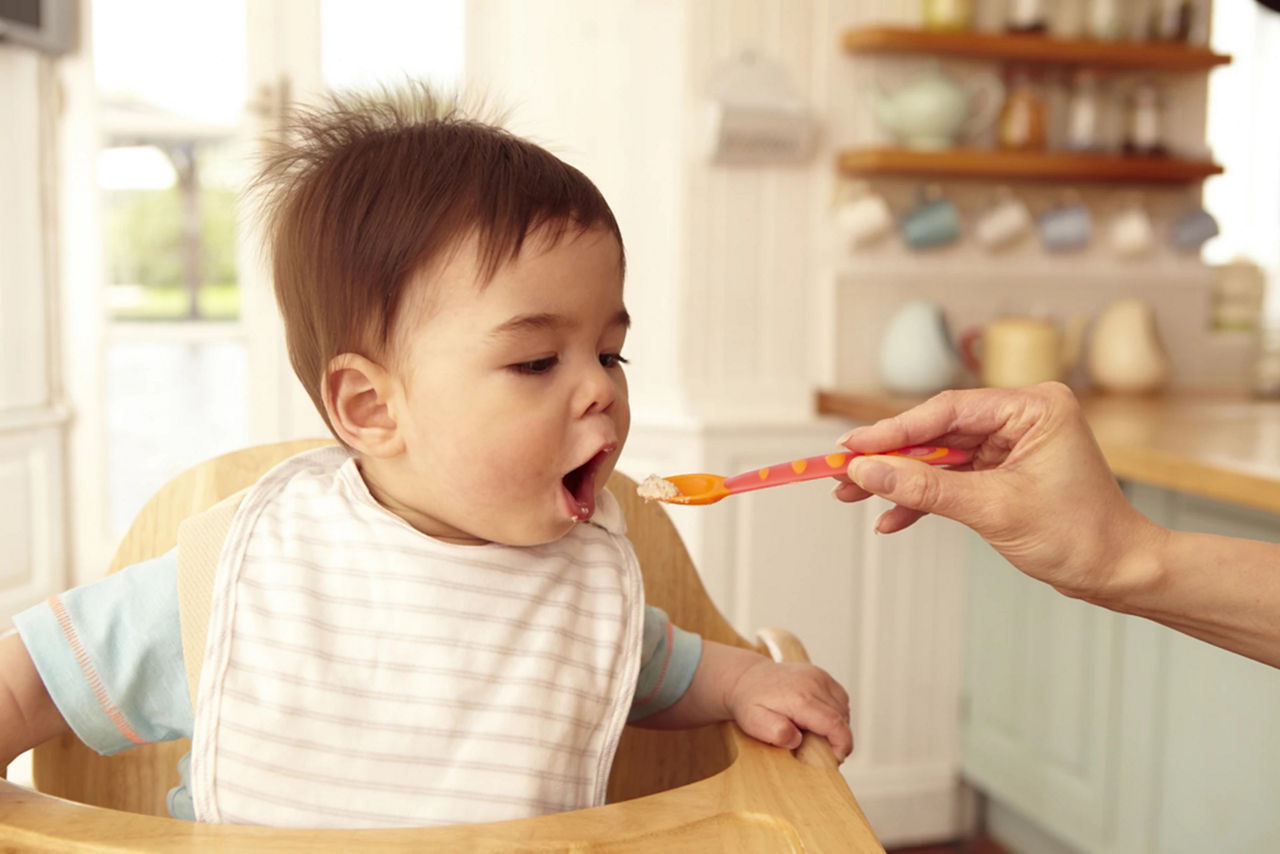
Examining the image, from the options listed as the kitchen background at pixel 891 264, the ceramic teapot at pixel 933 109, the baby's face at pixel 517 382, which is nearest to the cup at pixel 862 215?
the kitchen background at pixel 891 264

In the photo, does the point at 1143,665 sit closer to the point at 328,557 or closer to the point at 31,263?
the point at 328,557

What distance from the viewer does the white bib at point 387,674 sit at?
0.81 metres

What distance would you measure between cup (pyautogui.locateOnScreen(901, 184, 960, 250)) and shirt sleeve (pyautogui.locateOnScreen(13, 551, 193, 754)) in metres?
1.82

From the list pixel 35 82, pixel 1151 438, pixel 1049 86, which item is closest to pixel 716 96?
pixel 1049 86

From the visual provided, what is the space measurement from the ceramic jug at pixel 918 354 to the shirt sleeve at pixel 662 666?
1.40m

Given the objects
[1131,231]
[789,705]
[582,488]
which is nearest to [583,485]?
[582,488]

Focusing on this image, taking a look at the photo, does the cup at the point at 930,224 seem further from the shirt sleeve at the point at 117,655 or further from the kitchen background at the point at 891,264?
the shirt sleeve at the point at 117,655

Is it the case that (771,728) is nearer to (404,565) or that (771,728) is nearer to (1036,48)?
(404,565)

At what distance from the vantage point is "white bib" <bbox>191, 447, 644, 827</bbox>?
2.66ft

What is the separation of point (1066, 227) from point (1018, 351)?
14.7 inches

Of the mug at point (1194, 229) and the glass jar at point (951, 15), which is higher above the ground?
the glass jar at point (951, 15)

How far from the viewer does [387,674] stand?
32.7 inches

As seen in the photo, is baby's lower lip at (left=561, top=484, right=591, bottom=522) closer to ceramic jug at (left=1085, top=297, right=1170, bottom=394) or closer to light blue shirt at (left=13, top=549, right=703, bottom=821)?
light blue shirt at (left=13, top=549, right=703, bottom=821)

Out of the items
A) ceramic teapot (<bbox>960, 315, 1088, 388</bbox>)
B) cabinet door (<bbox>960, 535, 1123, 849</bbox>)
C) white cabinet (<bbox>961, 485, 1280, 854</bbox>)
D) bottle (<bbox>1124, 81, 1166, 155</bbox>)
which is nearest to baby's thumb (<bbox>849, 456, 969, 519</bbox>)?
white cabinet (<bbox>961, 485, 1280, 854</bbox>)
